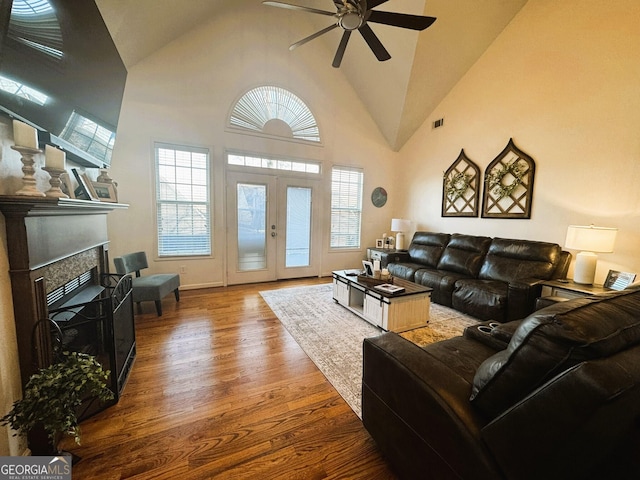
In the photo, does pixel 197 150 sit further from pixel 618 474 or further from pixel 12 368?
pixel 618 474

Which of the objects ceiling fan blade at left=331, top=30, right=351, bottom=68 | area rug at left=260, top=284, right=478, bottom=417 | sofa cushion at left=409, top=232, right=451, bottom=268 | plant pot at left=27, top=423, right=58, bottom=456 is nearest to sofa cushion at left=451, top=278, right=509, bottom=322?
area rug at left=260, top=284, right=478, bottom=417

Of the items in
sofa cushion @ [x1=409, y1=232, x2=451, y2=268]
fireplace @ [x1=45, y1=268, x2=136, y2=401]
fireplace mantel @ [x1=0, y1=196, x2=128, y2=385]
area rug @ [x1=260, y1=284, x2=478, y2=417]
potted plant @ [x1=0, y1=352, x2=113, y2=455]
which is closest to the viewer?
potted plant @ [x1=0, y1=352, x2=113, y2=455]

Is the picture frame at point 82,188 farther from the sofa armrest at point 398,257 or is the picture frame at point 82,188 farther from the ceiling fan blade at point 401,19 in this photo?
the sofa armrest at point 398,257

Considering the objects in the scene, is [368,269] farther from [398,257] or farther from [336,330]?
[398,257]

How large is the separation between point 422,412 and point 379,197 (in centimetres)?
502

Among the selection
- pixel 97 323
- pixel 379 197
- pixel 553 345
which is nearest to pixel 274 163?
pixel 379 197

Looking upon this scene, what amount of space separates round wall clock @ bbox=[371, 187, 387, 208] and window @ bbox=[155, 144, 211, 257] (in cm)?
336

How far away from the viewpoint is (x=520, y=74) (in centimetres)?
359

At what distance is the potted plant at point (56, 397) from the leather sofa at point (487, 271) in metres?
3.52

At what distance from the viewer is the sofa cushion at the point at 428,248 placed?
4281 mm

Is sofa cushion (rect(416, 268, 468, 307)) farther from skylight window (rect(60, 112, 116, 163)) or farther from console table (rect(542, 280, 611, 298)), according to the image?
skylight window (rect(60, 112, 116, 163))

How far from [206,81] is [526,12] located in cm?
466

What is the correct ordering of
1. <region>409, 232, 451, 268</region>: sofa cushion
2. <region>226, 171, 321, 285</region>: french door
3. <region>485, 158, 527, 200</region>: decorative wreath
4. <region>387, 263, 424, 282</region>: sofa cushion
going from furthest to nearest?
<region>226, 171, 321, 285</region>: french door, <region>409, 232, 451, 268</region>: sofa cushion, <region>387, 263, 424, 282</region>: sofa cushion, <region>485, 158, 527, 200</region>: decorative wreath

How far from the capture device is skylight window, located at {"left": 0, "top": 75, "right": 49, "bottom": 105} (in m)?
1.25
